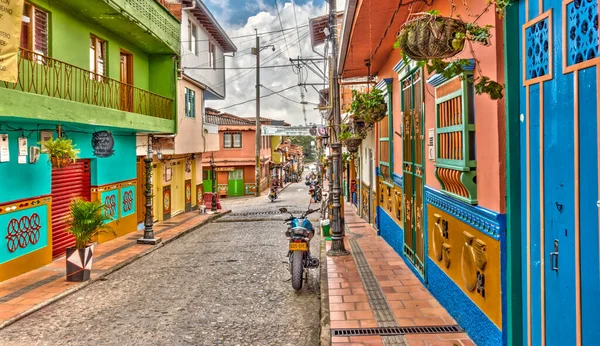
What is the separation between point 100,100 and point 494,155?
10390 millimetres

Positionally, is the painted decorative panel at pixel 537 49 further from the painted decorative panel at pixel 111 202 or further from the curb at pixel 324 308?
the painted decorative panel at pixel 111 202

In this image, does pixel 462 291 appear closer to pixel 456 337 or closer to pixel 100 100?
pixel 456 337

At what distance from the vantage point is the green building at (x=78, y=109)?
8883 mm

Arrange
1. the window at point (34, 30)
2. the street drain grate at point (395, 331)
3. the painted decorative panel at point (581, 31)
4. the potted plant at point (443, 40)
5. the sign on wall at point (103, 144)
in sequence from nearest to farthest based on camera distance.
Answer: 1. the painted decorative panel at point (581, 31)
2. the potted plant at point (443, 40)
3. the street drain grate at point (395, 331)
4. the window at point (34, 30)
5. the sign on wall at point (103, 144)

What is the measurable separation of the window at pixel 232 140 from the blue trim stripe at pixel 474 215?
32378mm

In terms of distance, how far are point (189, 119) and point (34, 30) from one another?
9834mm

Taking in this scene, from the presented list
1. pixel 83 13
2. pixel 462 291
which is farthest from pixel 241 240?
pixel 462 291

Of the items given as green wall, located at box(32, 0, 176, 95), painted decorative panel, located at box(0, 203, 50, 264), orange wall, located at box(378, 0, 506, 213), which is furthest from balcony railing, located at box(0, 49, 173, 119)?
orange wall, located at box(378, 0, 506, 213)

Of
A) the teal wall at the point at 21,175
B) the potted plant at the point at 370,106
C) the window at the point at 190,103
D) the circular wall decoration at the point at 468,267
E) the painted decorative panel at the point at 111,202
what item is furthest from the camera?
the window at the point at 190,103

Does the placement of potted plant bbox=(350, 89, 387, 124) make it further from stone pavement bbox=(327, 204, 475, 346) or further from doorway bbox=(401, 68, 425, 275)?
stone pavement bbox=(327, 204, 475, 346)

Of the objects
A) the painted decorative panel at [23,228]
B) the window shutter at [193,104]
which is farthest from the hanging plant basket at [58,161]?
the window shutter at [193,104]

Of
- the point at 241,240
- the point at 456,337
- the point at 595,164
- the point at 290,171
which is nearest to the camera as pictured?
the point at 595,164

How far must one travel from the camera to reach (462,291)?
18.2 ft

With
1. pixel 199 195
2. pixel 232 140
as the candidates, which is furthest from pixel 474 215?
pixel 232 140
